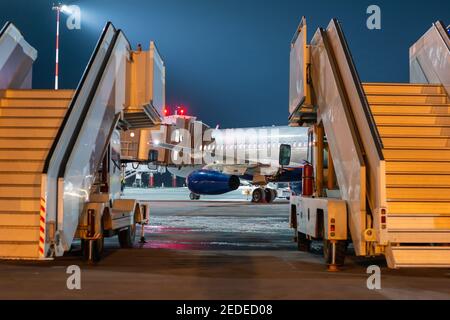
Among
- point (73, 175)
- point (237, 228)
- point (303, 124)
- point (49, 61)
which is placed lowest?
point (237, 228)

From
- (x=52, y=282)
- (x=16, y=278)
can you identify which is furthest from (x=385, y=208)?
(x=16, y=278)

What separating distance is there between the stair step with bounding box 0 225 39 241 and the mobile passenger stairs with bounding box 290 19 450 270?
3988 mm

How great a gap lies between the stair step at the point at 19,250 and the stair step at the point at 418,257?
4581 mm

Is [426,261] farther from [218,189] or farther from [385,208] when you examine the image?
[218,189]

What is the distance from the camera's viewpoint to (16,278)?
7469 mm

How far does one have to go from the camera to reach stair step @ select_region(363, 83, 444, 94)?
433 inches

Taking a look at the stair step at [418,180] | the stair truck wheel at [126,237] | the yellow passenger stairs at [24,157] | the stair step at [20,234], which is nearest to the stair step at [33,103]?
the yellow passenger stairs at [24,157]

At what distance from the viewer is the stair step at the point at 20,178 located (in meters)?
9.00

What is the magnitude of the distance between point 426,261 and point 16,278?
5135 millimetres

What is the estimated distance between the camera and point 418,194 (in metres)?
8.72

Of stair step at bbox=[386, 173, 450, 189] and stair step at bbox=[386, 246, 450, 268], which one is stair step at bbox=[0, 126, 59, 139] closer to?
stair step at bbox=[386, 173, 450, 189]

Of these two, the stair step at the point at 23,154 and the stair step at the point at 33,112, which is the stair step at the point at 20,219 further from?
the stair step at the point at 33,112

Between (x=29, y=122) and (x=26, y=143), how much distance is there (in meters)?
0.67

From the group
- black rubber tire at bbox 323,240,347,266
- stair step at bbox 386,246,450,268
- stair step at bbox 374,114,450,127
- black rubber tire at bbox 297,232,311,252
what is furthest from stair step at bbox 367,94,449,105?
stair step at bbox 386,246,450,268
